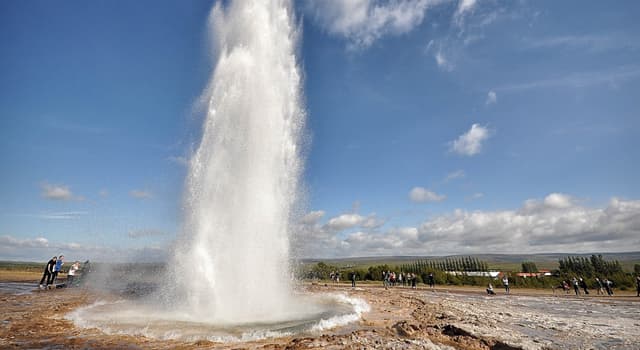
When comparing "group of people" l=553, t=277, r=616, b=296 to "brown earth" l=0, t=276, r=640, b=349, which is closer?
"brown earth" l=0, t=276, r=640, b=349

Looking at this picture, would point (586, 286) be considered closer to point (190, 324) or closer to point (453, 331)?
point (453, 331)

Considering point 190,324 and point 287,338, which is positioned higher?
point 190,324

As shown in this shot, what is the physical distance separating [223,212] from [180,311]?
14.8ft

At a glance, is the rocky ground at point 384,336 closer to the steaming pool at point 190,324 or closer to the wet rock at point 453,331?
the wet rock at point 453,331

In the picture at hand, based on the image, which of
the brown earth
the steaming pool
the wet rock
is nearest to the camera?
the brown earth

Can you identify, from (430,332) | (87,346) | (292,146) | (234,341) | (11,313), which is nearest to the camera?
(87,346)

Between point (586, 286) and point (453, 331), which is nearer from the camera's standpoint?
point (453, 331)

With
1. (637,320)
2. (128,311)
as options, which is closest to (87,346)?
A: (128,311)

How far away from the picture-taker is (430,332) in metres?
10.3

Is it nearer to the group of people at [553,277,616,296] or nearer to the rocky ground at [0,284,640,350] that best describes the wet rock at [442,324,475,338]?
the rocky ground at [0,284,640,350]

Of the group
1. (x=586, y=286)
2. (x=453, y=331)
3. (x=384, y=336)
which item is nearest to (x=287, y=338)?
(x=384, y=336)

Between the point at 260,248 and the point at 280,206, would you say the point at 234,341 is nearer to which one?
the point at 260,248

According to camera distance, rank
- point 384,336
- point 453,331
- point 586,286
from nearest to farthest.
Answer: point 384,336, point 453,331, point 586,286

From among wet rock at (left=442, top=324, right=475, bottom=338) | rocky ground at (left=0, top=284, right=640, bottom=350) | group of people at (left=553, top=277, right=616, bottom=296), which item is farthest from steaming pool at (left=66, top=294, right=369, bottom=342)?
group of people at (left=553, top=277, right=616, bottom=296)
